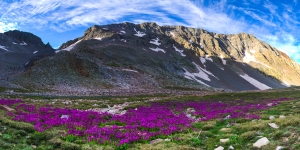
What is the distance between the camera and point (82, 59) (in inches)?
4109

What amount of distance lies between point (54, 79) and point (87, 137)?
75562 mm

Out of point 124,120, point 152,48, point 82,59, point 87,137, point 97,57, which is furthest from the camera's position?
point 152,48

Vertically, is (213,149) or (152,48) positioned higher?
(152,48)

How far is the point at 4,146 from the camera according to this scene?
10.2 m

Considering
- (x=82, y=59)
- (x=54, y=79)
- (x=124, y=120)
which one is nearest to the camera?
(x=124, y=120)

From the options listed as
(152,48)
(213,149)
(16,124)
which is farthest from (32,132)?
(152,48)

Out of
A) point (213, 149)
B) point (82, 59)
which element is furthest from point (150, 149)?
point (82, 59)

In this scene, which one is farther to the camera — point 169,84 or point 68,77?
point 169,84

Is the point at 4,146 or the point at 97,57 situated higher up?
the point at 97,57

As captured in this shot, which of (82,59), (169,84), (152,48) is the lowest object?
(169,84)

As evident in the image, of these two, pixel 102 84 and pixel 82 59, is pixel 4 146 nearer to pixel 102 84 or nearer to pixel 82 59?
pixel 102 84

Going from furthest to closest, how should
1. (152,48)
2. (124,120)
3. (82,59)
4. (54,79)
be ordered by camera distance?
(152,48)
(82,59)
(54,79)
(124,120)

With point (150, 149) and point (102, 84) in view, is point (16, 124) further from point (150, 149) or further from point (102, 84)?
point (102, 84)

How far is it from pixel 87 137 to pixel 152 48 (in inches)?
7395
